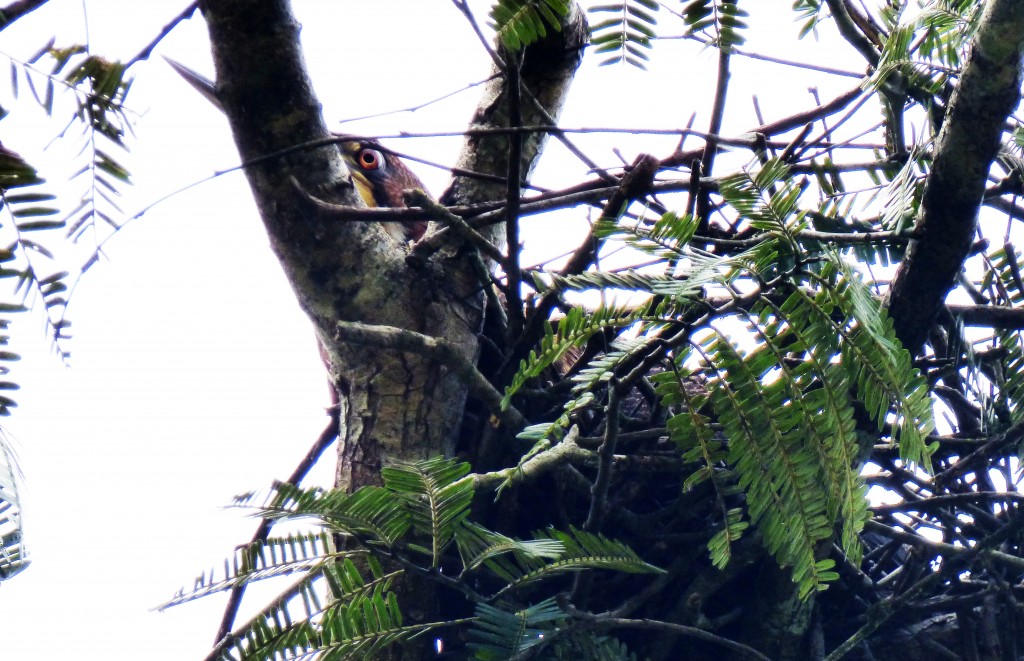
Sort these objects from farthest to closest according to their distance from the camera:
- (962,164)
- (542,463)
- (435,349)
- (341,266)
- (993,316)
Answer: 1. (341,266)
2. (993,316)
3. (435,349)
4. (542,463)
5. (962,164)

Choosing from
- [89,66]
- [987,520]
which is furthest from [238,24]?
[987,520]

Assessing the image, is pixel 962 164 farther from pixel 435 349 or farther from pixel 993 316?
pixel 435 349

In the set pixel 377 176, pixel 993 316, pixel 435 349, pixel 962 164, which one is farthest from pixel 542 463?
pixel 377 176

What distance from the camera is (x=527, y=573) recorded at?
1.29 m

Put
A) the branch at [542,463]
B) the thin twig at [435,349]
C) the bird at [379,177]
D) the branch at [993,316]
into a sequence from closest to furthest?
the branch at [542,463] < the thin twig at [435,349] < the branch at [993,316] < the bird at [379,177]

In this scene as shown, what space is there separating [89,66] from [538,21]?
51 centimetres

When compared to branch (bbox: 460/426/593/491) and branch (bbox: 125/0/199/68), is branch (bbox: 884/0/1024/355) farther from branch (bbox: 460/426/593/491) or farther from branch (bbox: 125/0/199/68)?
branch (bbox: 125/0/199/68)

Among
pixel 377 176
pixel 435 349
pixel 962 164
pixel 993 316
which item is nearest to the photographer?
pixel 962 164

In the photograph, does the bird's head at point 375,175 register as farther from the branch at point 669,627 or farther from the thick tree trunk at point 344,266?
the branch at point 669,627

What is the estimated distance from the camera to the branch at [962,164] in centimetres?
115

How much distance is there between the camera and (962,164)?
1.23 meters

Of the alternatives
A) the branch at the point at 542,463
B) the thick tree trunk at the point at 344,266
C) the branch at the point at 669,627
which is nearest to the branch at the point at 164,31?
the thick tree trunk at the point at 344,266

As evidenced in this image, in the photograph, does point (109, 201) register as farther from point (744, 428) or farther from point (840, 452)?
point (840, 452)

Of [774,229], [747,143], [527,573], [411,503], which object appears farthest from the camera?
[747,143]
